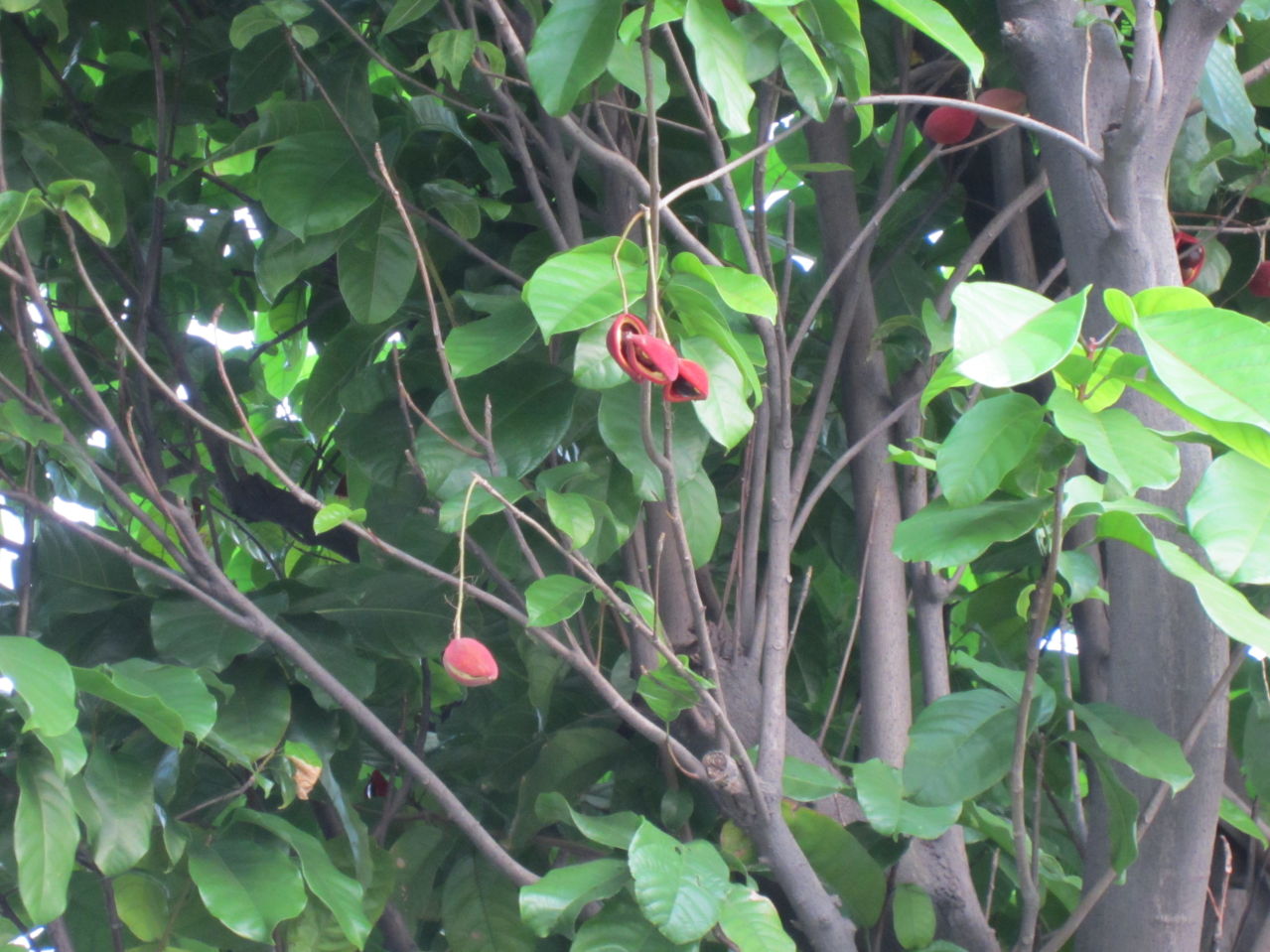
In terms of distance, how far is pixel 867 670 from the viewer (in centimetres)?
131

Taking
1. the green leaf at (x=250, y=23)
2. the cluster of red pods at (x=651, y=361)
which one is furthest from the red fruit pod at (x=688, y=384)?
the green leaf at (x=250, y=23)

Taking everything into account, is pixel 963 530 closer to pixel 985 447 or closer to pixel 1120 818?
pixel 985 447

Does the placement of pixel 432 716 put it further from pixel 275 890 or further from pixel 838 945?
pixel 838 945

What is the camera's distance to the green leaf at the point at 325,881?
3.52 ft

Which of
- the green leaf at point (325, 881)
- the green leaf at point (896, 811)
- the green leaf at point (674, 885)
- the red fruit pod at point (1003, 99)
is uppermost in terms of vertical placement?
the red fruit pod at point (1003, 99)

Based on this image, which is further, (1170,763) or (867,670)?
(867,670)

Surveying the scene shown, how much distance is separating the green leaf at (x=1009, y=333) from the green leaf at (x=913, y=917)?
0.66 metres

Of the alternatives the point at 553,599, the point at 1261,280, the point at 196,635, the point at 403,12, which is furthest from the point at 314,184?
the point at 1261,280

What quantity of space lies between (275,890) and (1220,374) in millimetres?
882

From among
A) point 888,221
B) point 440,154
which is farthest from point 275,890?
point 888,221

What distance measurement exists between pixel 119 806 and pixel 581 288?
616 mm

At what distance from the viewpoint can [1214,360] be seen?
65 centimetres

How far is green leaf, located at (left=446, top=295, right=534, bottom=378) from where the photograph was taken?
1036mm

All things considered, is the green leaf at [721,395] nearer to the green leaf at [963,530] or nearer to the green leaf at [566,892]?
the green leaf at [963,530]
